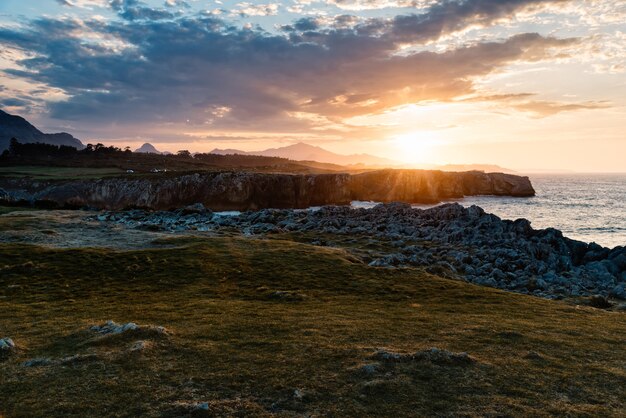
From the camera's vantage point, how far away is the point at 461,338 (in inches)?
735

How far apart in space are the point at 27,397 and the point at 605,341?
23.7 meters

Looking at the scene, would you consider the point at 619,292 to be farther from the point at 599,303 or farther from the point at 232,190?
the point at 232,190

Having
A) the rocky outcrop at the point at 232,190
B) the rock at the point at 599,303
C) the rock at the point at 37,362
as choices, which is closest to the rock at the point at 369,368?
the rock at the point at 37,362

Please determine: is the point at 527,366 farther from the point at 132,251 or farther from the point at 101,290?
the point at 132,251

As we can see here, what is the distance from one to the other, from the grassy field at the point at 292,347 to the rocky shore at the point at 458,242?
898 centimetres

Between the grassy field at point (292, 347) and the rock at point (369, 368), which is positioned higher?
the rock at point (369, 368)

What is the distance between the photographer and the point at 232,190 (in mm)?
112312

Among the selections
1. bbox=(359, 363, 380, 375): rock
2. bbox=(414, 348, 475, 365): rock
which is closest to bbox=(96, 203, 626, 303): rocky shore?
bbox=(414, 348, 475, 365): rock

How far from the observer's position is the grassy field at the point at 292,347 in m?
12.5

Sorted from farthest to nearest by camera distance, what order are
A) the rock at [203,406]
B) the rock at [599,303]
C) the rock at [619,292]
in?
1. the rock at [619,292]
2. the rock at [599,303]
3. the rock at [203,406]

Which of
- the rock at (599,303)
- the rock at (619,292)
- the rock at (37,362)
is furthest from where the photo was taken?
the rock at (619,292)

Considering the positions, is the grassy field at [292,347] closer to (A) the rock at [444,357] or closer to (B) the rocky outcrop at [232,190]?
(A) the rock at [444,357]

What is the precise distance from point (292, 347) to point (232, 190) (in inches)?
3867

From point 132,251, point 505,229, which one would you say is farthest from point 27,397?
point 505,229
